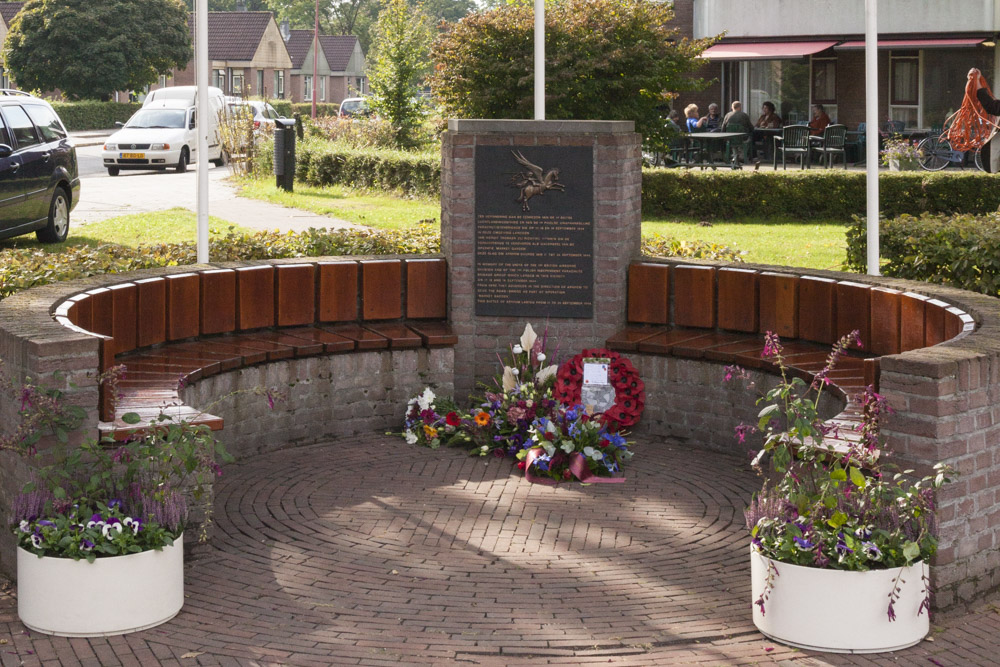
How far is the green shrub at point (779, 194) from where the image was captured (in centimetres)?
A: 1781

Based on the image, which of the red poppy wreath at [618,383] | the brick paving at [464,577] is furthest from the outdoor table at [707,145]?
the brick paving at [464,577]

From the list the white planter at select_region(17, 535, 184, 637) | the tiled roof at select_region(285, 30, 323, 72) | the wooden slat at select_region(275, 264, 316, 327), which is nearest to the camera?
the white planter at select_region(17, 535, 184, 637)

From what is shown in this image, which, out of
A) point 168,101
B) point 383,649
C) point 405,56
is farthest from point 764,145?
point 383,649

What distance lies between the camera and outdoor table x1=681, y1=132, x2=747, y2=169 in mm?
23000

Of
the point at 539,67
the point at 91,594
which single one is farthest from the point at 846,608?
the point at 539,67

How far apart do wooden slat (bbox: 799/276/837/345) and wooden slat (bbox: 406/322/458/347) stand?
2167 mm

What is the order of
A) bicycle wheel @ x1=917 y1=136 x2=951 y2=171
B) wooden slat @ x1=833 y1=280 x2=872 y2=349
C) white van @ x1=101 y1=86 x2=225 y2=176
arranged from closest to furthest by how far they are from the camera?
wooden slat @ x1=833 y1=280 x2=872 y2=349 → bicycle wheel @ x1=917 y1=136 x2=951 y2=171 → white van @ x1=101 y1=86 x2=225 y2=176

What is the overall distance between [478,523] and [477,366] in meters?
2.39

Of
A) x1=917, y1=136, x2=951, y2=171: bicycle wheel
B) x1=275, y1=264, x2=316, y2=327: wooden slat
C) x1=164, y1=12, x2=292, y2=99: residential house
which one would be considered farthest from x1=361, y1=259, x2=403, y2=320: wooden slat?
x1=164, y1=12, x2=292, y2=99: residential house

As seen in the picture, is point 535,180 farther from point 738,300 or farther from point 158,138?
point 158,138

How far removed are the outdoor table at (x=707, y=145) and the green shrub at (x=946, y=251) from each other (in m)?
12.3

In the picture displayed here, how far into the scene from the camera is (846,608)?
15.8ft

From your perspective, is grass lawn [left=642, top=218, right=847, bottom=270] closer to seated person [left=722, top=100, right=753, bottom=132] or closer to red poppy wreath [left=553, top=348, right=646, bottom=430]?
red poppy wreath [left=553, top=348, right=646, bottom=430]

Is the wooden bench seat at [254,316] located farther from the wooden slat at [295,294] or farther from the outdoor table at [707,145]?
the outdoor table at [707,145]
